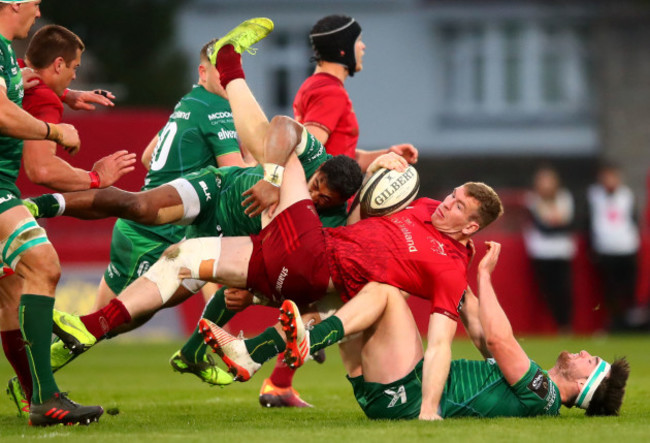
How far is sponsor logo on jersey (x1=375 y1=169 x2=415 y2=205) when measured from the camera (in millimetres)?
8602

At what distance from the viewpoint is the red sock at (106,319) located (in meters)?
8.05

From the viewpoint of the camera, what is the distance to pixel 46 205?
27.7 feet

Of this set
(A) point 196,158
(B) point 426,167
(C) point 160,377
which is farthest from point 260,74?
(A) point 196,158

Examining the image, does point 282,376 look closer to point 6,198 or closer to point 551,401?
point 551,401

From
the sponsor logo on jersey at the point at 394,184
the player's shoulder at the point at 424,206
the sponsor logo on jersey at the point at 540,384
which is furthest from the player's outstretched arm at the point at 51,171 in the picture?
the sponsor logo on jersey at the point at 540,384

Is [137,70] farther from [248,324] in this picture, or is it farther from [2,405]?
[2,405]

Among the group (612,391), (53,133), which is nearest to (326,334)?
(612,391)

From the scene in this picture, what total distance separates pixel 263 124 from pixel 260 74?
969 inches

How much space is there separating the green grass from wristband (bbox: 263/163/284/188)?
1595 mm

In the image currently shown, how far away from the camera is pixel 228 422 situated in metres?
8.26

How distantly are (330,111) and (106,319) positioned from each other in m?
2.76

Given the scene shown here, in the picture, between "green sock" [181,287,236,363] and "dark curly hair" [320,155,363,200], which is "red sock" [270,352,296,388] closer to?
"green sock" [181,287,236,363]

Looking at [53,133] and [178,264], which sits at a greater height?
[53,133]

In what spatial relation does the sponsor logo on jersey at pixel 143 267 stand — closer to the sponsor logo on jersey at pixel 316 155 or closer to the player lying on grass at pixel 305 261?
the player lying on grass at pixel 305 261
